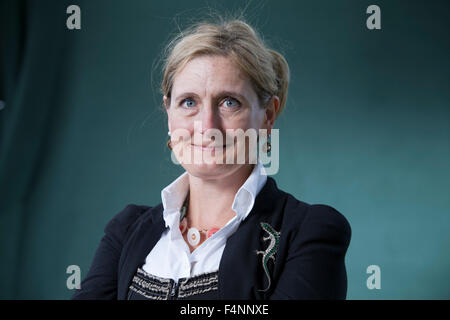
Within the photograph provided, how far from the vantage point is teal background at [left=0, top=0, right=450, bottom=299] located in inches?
97.8

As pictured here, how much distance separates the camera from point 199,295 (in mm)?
1026

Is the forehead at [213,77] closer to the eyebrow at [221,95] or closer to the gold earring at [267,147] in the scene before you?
the eyebrow at [221,95]

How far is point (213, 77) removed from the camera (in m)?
1.08

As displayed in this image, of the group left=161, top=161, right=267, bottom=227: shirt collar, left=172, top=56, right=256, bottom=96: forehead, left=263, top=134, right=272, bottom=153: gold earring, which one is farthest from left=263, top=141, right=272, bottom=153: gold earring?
left=172, top=56, right=256, bottom=96: forehead

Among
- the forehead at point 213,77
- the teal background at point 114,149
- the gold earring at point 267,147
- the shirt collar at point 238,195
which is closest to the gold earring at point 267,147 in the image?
the gold earring at point 267,147

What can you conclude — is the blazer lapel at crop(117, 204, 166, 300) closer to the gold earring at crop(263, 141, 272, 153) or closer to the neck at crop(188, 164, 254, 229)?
the neck at crop(188, 164, 254, 229)

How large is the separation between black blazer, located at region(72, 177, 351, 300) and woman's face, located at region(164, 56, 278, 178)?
0.48 feet

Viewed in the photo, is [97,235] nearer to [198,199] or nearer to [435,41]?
[198,199]

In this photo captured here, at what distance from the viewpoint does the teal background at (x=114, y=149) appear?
2.48 m

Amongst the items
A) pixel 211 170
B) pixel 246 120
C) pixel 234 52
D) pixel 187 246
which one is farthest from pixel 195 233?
pixel 234 52

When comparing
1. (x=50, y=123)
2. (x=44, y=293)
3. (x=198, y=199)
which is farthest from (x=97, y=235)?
(x=198, y=199)

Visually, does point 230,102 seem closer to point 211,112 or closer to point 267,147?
point 211,112

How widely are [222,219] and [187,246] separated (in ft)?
0.37

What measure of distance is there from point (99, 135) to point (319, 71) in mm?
1264
